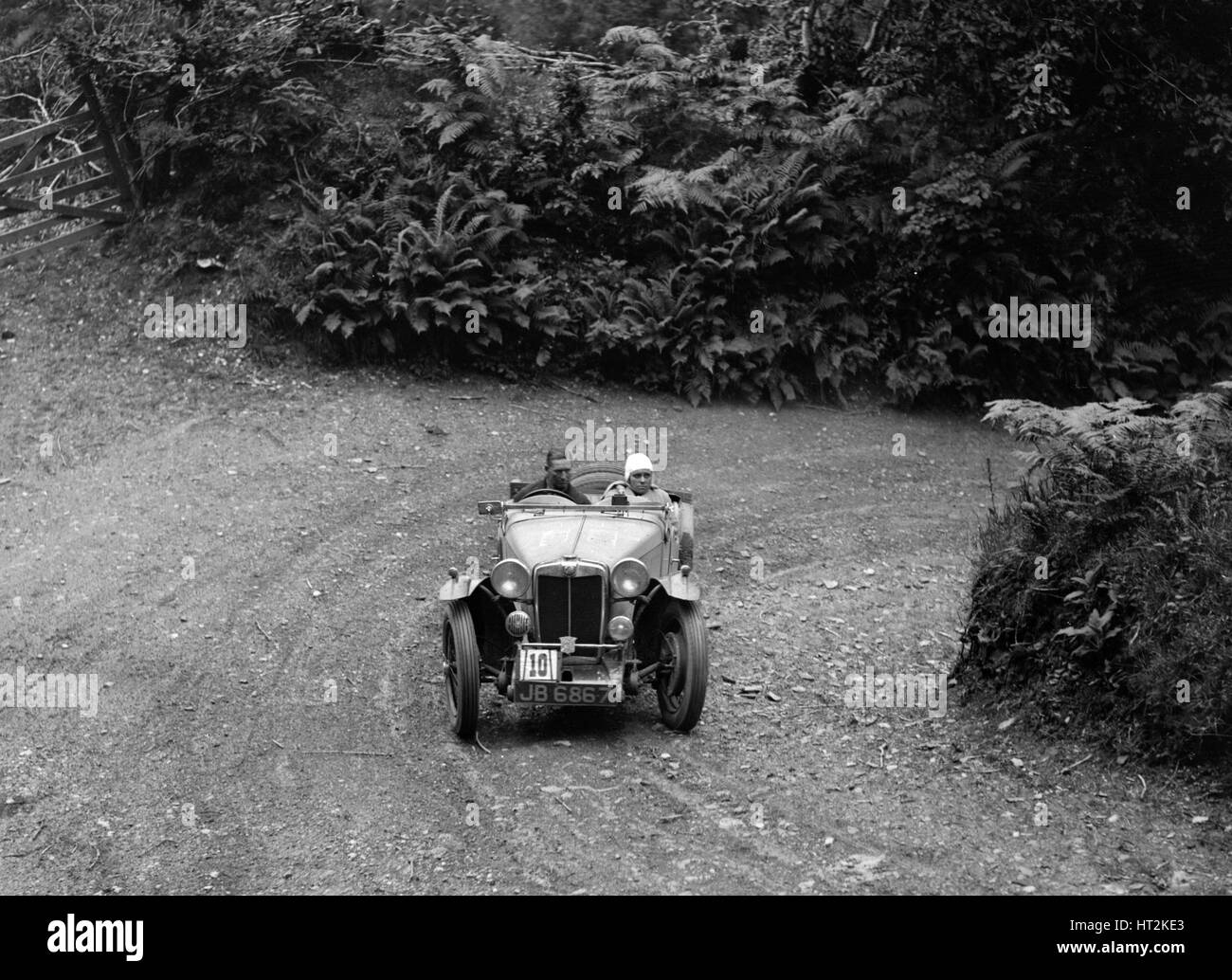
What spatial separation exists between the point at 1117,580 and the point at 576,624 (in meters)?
3.47

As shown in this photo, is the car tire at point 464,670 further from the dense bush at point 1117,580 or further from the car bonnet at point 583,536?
the dense bush at point 1117,580

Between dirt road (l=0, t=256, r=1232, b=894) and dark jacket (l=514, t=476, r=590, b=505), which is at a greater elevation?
dark jacket (l=514, t=476, r=590, b=505)

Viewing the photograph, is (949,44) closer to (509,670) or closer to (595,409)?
(595,409)

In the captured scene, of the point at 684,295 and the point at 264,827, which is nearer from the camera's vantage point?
the point at 264,827

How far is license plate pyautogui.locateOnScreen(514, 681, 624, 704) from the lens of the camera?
824cm

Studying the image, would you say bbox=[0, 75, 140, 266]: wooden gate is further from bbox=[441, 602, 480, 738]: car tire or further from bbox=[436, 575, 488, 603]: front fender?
bbox=[441, 602, 480, 738]: car tire

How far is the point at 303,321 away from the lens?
53.3 feet

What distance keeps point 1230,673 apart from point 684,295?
11.2m

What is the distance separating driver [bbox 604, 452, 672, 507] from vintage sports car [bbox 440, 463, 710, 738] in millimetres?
931

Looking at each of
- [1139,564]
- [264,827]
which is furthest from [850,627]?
[264,827]

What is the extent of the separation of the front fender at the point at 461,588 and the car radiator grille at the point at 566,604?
1.58ft

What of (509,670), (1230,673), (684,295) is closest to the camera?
(1230,673)

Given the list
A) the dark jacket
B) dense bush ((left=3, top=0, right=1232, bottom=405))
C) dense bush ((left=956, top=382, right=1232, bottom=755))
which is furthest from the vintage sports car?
dense bush ((left=3, top=0, right=1232, bottom=405))

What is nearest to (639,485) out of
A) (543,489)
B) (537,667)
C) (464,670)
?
(543,489)
